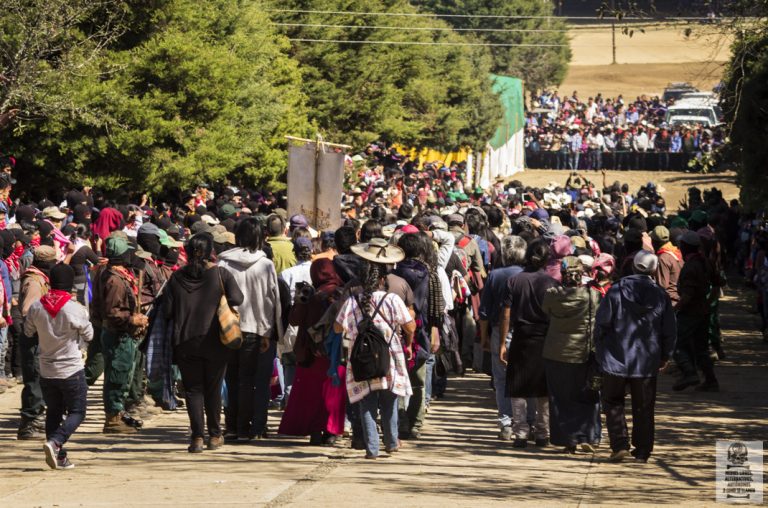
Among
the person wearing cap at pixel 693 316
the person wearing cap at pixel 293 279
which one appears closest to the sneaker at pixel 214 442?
the person wearing cap at pixel 293 279

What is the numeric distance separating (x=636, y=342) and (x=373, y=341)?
2015 millimetres

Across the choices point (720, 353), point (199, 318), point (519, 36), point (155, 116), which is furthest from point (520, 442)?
point (519, 36)

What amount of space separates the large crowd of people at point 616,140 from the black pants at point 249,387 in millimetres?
43019

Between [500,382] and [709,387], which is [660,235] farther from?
[500,382]

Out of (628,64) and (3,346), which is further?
(628,64)

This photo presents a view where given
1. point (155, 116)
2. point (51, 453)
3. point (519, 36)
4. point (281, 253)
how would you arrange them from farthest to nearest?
point (519, 36), point (155, 116), point (281, 253), point (51, 453)

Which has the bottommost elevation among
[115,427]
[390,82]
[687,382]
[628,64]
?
[687,382]

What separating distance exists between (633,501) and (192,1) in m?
19.4

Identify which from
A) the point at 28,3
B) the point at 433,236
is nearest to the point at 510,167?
the point at 28,3

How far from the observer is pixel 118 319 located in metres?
12.1

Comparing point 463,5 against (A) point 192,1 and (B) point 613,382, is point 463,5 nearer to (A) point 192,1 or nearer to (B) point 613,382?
(A) point 192,1

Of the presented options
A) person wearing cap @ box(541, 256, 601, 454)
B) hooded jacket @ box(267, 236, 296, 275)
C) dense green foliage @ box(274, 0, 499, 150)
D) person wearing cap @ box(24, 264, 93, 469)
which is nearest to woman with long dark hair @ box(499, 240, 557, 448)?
person wearing cap @ box(541, 256, 601, 454)

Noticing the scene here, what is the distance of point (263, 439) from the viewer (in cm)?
1216

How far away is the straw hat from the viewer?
11070mm
